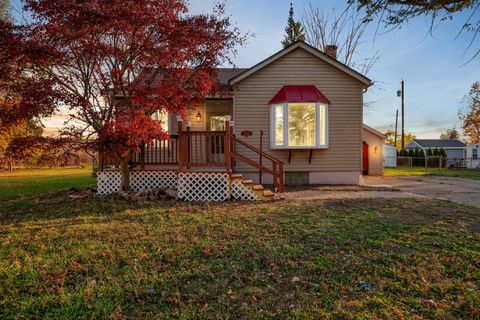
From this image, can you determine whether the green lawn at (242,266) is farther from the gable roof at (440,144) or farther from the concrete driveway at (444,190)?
the gable roof at (440,144)

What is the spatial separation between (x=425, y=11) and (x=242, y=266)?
513 cm

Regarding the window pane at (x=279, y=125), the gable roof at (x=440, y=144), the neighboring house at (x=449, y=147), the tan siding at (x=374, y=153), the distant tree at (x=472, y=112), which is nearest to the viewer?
the window pane at (x=279, y=125)

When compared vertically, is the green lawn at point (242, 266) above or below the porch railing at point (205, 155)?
below

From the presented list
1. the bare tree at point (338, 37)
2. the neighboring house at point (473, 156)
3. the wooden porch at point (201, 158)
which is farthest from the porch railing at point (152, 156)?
the neighboring house at point (473, 156)

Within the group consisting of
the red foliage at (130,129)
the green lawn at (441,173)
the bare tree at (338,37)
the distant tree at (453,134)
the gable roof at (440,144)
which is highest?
the bare tree at (338,37)

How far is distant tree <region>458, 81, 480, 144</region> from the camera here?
1321 inches

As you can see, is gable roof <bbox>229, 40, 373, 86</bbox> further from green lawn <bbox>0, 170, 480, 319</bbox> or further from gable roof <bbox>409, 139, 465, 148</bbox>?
gable roof <bbox>409, 139, 465, 148</bbox>

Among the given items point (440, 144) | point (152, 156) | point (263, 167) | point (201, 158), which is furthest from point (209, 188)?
point (440, 144)

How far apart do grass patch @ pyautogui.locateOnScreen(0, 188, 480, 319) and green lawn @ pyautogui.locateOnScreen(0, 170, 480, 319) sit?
2cm

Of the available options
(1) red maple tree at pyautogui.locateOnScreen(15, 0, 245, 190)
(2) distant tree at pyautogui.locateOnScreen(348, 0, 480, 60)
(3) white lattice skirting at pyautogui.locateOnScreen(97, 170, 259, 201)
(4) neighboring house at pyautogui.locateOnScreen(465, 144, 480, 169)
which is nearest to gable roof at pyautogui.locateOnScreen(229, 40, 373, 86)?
(1) red maple tree at pyautogui.locateOnScreen(15, 0, 245, 190)

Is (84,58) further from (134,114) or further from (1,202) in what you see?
(1,202)

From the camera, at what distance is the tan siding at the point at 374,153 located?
733 inches

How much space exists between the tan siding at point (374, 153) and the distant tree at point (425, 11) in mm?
14438

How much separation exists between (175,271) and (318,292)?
5.52ft
